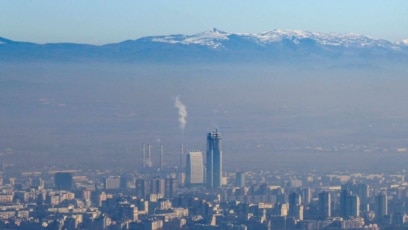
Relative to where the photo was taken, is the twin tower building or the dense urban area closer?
the dense urban area

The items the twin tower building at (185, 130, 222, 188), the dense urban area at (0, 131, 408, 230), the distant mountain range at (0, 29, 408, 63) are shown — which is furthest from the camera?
the distant mountain range at (0, 29, 408, 63)

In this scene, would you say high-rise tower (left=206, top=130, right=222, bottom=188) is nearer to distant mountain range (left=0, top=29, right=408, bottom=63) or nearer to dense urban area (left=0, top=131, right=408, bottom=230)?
dense urban area (left=0, top=131, right=408, bottom=230)

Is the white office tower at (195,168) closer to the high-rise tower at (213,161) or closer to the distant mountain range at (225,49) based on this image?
the high-rise tower at (213,161)

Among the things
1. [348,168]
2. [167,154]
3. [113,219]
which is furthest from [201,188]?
[113,219]

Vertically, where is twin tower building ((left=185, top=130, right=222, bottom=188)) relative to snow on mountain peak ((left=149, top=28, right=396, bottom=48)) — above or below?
below

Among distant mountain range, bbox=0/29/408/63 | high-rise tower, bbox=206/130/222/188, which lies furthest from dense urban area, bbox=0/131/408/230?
distant mountain range, bbox=0/29/408/63

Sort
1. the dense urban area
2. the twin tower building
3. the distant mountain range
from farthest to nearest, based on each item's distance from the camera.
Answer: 1. the distant mountain range
2. the twin tower building
3. the dense urban area

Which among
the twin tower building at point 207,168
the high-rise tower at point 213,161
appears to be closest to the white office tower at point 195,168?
the twin tower building at point 207,168

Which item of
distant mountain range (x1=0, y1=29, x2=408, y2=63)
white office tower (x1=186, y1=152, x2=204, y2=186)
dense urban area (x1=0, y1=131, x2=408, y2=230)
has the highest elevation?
distant mountain range (x1=0, y1=29, x2=408, y2=63)
